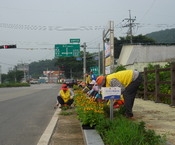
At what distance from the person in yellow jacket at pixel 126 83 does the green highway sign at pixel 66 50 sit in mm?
36293

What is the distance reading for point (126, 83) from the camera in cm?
1114

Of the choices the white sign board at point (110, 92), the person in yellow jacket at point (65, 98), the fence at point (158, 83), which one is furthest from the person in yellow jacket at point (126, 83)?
the person in yellow jacket at point (65, 98)

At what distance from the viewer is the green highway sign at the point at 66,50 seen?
47.2m

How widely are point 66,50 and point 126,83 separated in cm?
3675

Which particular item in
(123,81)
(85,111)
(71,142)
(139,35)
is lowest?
(71,142)

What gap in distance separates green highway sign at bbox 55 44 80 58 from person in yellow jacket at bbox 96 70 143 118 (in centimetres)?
3629

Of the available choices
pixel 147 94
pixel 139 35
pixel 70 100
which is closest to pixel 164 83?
pixel 147 94

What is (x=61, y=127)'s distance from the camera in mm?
11086

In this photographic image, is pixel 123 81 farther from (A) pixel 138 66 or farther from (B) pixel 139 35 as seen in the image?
(B) pixel 139 35

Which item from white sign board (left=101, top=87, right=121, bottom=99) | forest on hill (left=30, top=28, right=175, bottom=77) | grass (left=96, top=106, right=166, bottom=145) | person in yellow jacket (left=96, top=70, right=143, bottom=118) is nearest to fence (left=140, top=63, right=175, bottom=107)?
person in yellow jacket (left=96, top=70, right=143, bottom=118)

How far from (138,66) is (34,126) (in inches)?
794

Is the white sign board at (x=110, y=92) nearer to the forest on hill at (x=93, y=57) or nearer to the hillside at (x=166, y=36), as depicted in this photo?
the forest on hill at (x=93, y=57)

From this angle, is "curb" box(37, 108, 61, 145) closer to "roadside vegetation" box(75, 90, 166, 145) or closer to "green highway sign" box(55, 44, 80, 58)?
"roadside vegetation" box(75, 90, 166, 145)

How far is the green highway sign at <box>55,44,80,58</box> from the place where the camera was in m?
47.2
